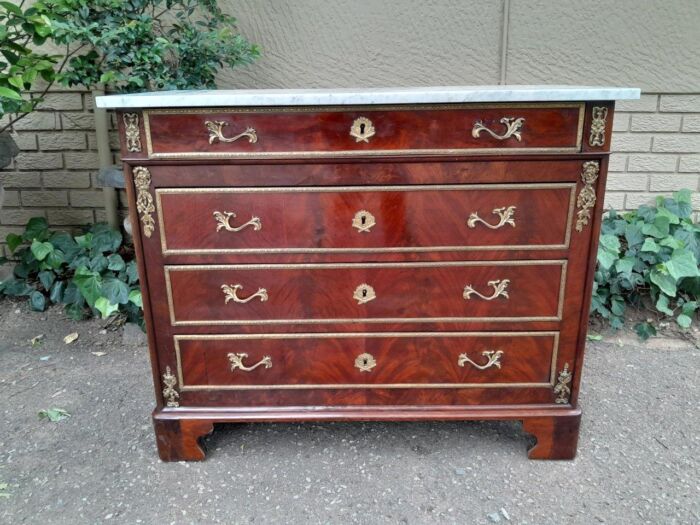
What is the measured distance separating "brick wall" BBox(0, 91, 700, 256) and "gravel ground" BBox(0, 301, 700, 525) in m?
1.11

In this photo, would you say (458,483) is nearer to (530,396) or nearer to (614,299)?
(530,396)

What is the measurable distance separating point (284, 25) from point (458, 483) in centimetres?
236

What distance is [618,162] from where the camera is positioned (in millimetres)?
2936

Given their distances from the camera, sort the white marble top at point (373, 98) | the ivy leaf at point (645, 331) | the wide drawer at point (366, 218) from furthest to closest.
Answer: the ivy leaf at point (645, 331) < the wide drawer at point (366, 218) < the white marble top at point (373, 98)

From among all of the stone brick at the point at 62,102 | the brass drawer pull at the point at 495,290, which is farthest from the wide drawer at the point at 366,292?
the stone brick at the point at 62,102

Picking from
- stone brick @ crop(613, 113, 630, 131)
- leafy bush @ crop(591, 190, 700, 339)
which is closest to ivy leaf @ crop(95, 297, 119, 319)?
leafy bush @ crop(591, 190, 700, 339)

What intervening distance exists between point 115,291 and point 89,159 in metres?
0.89

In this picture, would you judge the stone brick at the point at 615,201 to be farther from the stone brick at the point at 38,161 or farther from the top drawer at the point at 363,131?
the stone brick at the point at 38,161

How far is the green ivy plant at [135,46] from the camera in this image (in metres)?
2.17

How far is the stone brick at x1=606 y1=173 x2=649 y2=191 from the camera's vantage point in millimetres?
2955

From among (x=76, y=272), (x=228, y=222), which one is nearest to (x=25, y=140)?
(x=76, y=272)

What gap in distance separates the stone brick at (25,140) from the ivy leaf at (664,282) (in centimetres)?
352

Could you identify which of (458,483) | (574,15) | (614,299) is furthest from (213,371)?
(574,15)

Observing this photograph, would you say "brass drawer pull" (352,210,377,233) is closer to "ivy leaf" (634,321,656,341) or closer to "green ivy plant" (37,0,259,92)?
"green ivy plant" (37,0,259,92)
